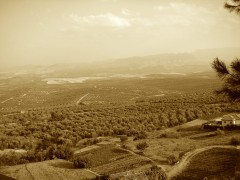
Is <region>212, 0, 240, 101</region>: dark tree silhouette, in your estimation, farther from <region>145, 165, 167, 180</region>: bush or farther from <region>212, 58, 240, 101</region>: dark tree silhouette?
<region>145, 165, 167, 180</region>: bush

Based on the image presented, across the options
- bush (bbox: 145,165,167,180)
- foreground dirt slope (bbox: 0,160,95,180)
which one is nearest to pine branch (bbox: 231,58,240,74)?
bush (bbox: 145,165,167,180)

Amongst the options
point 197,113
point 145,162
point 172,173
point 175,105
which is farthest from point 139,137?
point 175,105

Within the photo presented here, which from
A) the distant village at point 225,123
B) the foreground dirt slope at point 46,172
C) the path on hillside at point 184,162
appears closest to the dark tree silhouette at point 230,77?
the path on hillside at point 184,162

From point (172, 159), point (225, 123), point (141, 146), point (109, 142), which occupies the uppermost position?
point (225, 123)

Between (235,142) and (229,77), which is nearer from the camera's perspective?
(229,77)

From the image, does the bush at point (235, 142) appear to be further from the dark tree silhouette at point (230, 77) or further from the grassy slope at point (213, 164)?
Answer: the dark tree silhouette at point (230, 77)

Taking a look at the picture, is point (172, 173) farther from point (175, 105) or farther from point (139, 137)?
point (175, 105)

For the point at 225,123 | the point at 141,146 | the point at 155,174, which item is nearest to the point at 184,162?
→ the point at 155,174

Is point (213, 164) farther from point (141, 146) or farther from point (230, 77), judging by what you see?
point (230, 77)
